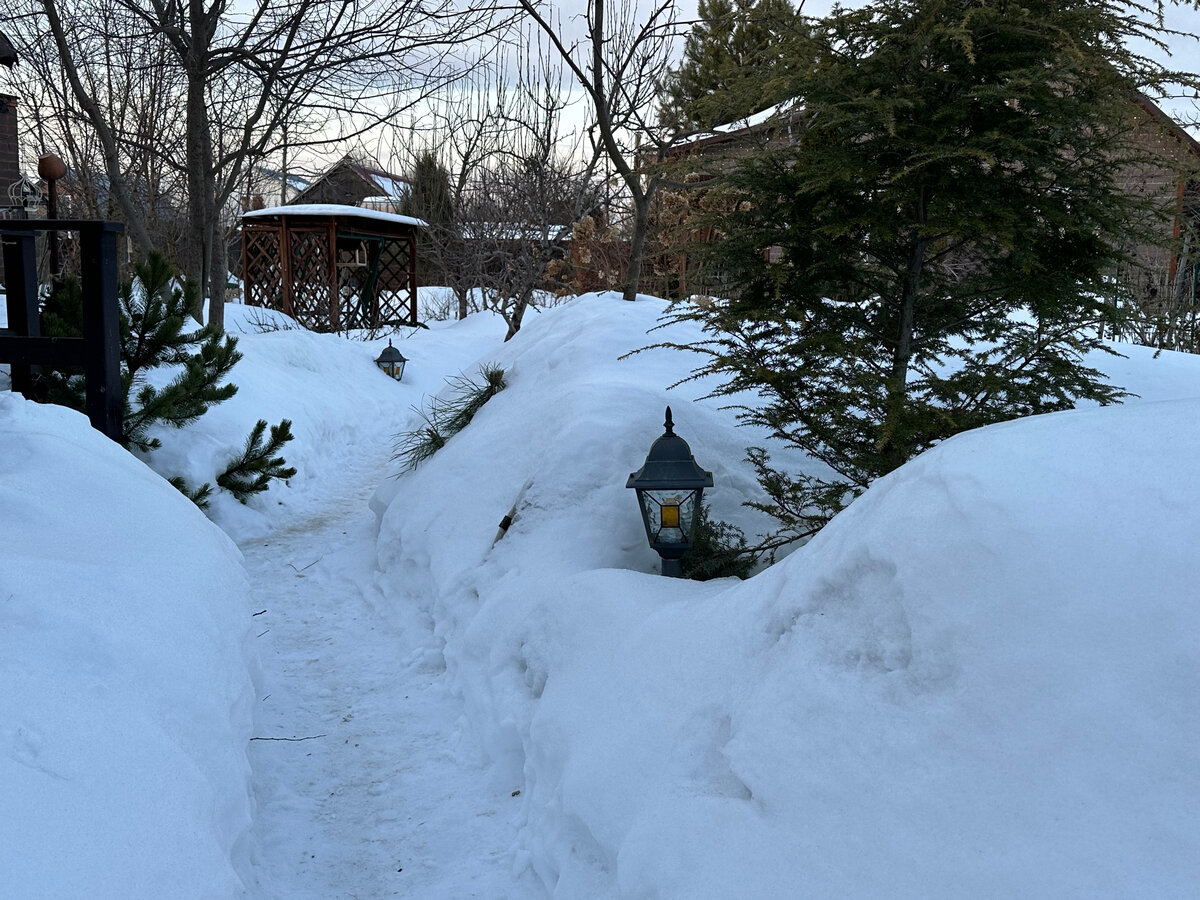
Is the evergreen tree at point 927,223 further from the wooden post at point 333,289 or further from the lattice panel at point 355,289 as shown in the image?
the lattice panel at point 355,289

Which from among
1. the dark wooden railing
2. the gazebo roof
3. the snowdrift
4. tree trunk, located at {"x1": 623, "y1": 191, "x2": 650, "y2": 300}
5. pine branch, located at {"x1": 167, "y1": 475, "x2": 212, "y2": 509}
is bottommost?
pine branch, located at {"x1": 167, "y1": 475, "x2": 212, "y2": 509}

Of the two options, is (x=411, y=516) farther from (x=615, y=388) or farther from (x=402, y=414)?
(x=402, y=414)

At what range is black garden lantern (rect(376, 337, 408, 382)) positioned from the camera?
13910 millimetres

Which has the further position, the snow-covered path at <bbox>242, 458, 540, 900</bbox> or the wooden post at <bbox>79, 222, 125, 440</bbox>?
the wooden post at <bbox>79, 222, 125, 440</bbox>

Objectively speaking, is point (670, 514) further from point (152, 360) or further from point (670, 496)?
point (152, 360)

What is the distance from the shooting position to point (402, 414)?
12.6m

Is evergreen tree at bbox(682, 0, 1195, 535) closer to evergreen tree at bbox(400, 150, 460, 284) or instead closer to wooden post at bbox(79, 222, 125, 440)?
wooden post at bbox(79, 222, 125, 440)

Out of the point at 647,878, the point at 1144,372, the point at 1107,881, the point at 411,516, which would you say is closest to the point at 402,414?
the point at 411,516

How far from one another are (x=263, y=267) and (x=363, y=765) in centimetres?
1822

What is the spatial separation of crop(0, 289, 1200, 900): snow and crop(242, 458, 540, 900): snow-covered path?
0.02 meters

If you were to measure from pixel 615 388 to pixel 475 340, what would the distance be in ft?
40.9

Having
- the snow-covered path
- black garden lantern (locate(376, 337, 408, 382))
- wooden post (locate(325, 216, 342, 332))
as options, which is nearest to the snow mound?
the snow-covered path

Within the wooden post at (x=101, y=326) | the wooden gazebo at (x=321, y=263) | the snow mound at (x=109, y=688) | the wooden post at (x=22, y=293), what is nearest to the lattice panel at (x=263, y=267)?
the wooden gazebo at (x=321, y=263)

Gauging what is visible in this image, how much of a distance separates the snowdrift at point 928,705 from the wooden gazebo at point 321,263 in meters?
16.3
